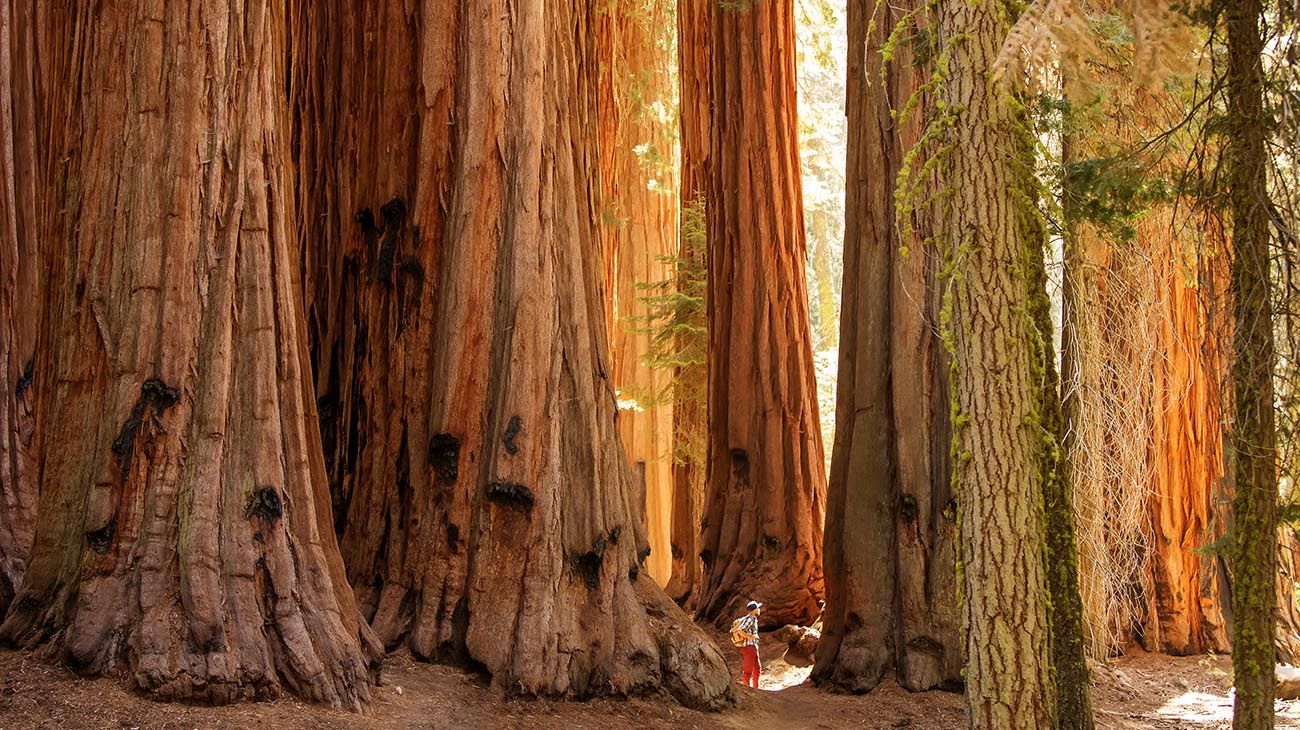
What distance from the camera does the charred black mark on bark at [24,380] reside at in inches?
346

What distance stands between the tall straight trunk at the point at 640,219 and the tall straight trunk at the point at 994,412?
1078cm

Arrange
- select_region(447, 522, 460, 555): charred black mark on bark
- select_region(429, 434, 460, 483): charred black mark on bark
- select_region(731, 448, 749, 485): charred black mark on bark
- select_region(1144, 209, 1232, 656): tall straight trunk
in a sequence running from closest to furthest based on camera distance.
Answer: select_region(447, 522, 460, 555): charred black mark on bark → select_region(429, 434, 460, 483): charred black mark on bark → select_region(1144, 209, 1232, 656): tall straight trunk → select_region(731, 448, 749, 485): charred black mark on bark

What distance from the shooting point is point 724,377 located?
42.7 feet

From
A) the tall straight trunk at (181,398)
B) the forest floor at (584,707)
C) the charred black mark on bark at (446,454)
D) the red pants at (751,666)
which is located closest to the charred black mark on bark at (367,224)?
the charred black mark on bark at (446,454)

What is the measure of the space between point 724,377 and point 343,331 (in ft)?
16.2

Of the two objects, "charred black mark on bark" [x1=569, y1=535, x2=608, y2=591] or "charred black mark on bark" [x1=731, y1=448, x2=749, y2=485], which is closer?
"charred black mark on bark" [x1=569, y1=535, x2=608, y2=591]

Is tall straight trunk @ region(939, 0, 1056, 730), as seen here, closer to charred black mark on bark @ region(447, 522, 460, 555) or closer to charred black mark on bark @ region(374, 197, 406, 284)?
charred black mark on bark @ region(447, 522, 460, 555)

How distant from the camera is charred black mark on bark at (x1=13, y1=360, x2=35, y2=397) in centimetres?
878

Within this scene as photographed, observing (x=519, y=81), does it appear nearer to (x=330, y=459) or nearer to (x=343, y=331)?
(x=343, y=331)

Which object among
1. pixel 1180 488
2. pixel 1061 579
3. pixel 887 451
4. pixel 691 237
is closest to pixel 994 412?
pixel 1061 579

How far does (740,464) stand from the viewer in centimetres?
1270

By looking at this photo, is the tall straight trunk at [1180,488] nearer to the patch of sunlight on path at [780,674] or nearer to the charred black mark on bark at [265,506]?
the patch of sunlight on path at [780,674]

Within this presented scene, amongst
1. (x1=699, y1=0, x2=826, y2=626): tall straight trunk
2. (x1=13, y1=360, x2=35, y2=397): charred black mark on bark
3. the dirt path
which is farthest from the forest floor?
(x1=13, y1=360, x2=35, y2=397): charred black mark on bark

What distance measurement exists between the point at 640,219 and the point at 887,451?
10473mm
